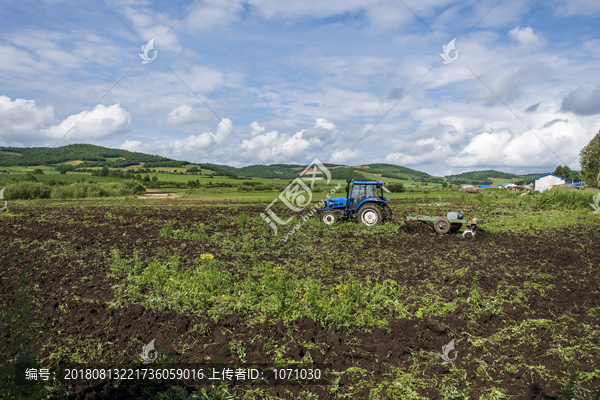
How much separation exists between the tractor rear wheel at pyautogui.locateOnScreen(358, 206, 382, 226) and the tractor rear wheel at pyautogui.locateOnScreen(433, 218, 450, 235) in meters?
2.42

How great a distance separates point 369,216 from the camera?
51.1ft

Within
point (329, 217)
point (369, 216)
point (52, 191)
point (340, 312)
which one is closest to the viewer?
point (340, 312)

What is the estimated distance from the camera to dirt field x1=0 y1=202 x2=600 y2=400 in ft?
13.8

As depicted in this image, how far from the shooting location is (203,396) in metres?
3.73

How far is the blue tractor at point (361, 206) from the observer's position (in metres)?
15.5

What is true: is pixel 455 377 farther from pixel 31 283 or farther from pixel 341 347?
pixel 31 283

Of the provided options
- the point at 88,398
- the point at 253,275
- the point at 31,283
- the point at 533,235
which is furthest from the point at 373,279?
the point at 533,235

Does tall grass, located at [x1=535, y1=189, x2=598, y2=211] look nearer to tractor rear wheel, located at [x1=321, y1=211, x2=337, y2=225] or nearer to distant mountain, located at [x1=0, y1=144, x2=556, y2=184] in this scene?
tractor rear wheel, located at [x1=321, y1=211, x2=337, y2=225]

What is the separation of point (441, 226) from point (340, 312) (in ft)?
32.5
